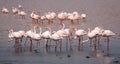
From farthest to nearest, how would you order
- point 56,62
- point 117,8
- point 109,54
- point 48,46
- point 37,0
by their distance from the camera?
point 37,0 → point 117,8 → point 48,46 → point 109,54 → point 56,62

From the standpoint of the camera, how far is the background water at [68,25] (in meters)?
12.6

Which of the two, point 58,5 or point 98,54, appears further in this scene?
point 58,5

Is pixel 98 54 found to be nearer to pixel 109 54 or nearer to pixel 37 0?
pixel 109 54

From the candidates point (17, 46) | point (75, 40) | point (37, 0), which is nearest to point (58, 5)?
point (37, 0)

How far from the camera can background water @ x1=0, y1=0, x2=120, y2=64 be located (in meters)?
12.6

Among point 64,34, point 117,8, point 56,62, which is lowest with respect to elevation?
point 56,62

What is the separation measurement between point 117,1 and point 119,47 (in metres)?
19.3

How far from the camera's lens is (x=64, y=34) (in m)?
14.5

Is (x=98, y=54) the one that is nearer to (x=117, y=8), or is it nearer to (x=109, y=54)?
(x=109, y=54)

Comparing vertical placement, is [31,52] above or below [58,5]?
below

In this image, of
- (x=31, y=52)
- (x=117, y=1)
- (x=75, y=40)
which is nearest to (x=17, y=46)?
(x=31, y=52)

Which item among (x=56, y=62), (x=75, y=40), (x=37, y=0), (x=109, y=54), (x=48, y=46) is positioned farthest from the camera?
(x=37, y=0)

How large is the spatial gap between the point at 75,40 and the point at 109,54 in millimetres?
2824

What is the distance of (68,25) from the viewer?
70.5 feet
